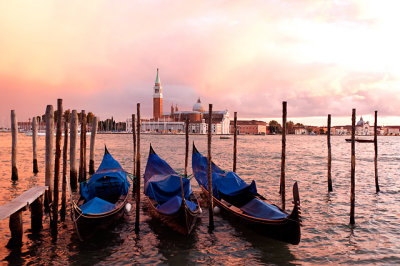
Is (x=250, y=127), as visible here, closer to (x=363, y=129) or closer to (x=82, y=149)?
(x=363, y=129)

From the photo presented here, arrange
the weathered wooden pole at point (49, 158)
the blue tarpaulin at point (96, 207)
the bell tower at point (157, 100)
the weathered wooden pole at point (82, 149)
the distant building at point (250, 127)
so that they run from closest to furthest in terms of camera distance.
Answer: the blue tarpaulin at point (96, 207)
the weathered wooden pole at point (49, 158)
the weathered wooden pole at point (82, 149)
the bell tower at point (157, 100)
the distant building at point (250, 127)

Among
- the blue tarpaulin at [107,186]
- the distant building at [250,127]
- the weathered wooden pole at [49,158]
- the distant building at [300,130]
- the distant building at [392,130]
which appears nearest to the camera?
the weathered wooden pole at [49,158]

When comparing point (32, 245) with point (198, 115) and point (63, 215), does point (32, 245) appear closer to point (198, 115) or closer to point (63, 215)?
point (63, 215)

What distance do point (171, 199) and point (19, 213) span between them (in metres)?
2.95

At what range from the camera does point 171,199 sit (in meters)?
6.98

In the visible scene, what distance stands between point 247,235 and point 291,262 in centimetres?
132

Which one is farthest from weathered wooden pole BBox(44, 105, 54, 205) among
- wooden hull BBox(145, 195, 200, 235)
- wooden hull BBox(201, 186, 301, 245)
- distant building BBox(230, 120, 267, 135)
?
distant building BBox(230, 120, 267, 135)

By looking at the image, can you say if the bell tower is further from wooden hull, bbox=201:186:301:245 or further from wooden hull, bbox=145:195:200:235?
wooden hull, bbox=201:186:301:245

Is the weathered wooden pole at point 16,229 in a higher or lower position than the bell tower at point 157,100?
lower

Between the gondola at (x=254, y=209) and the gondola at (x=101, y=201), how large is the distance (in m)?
2.48

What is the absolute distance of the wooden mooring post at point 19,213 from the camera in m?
5.27

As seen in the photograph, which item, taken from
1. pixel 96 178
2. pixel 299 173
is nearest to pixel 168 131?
pixel 299 173

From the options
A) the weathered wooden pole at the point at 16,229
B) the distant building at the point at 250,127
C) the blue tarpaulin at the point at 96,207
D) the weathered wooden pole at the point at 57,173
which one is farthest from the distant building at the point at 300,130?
the weathered wooden pole at the point at 16,229

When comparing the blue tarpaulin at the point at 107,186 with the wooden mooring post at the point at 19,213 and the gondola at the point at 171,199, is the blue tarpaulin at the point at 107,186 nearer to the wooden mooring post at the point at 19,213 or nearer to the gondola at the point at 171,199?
the gondola at the point at 171,199
